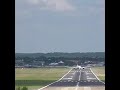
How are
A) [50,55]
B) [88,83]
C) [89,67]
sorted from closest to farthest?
[50,55]
[89,67]
[88,83]

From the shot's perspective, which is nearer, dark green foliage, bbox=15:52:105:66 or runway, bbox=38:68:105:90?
dark green foliage, bbox=15:52:105:66

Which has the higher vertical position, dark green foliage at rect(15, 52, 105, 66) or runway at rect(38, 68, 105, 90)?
dark green foliage at rect(15, 52, 105, 66)

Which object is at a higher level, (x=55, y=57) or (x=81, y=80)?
(x=55, y=57)

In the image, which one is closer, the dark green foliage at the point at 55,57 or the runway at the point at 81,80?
the dark green foliage at the point at 55,57

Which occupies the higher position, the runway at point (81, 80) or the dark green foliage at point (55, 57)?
the dark green foliage at point (55, 57)

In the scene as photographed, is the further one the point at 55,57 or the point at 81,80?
the point at 81,80
